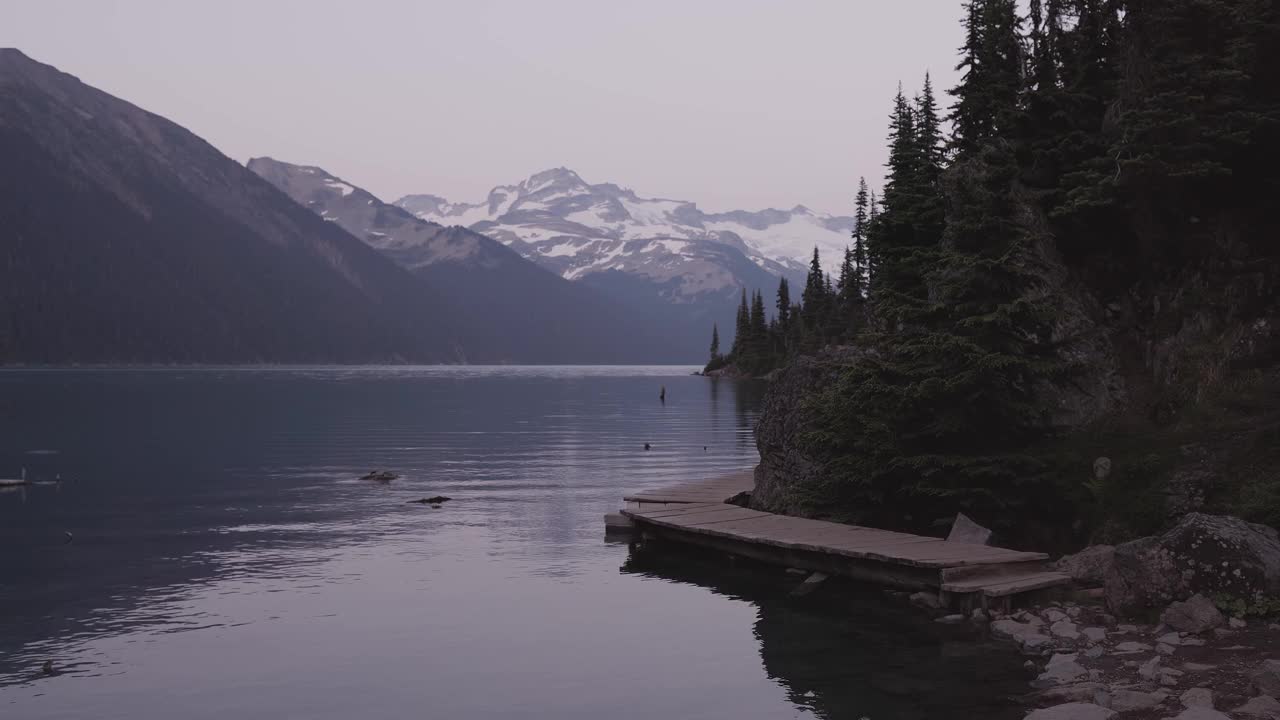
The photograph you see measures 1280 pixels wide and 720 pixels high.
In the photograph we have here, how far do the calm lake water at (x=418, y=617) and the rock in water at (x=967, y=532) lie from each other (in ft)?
9.09

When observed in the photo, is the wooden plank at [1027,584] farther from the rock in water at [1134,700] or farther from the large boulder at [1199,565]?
the rock in water at [1134,700]

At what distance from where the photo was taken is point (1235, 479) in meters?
24.0

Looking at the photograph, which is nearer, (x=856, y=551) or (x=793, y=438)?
(x=856, y=551)

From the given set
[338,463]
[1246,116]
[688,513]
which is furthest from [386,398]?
[1246,116]

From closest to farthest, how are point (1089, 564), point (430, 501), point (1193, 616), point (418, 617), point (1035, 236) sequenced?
point (1193, 616)
point (418, 617)
point (1089, 564)
point (1035, 236)
point (430, 501)

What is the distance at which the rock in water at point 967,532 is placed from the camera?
25719 millimetres

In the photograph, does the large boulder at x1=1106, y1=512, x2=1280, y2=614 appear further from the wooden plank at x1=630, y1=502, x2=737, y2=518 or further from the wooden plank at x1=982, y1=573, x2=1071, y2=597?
the wooden plank at x1=630, y1=502, x2=737, y2=518

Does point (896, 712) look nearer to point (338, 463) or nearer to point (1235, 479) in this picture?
point (1235, 479)

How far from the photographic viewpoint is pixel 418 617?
23172mm

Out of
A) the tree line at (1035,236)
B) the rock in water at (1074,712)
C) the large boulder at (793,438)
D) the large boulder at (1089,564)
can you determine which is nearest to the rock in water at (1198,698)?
the rock in water at (1074,712)

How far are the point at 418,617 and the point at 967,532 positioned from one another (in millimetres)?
13377

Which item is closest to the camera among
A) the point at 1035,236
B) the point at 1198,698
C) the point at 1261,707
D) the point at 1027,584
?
the point at 1261,707

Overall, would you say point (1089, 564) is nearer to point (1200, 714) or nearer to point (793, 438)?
point (1200, 714)

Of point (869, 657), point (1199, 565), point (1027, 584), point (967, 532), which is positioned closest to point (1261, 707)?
point (1199, 565)
